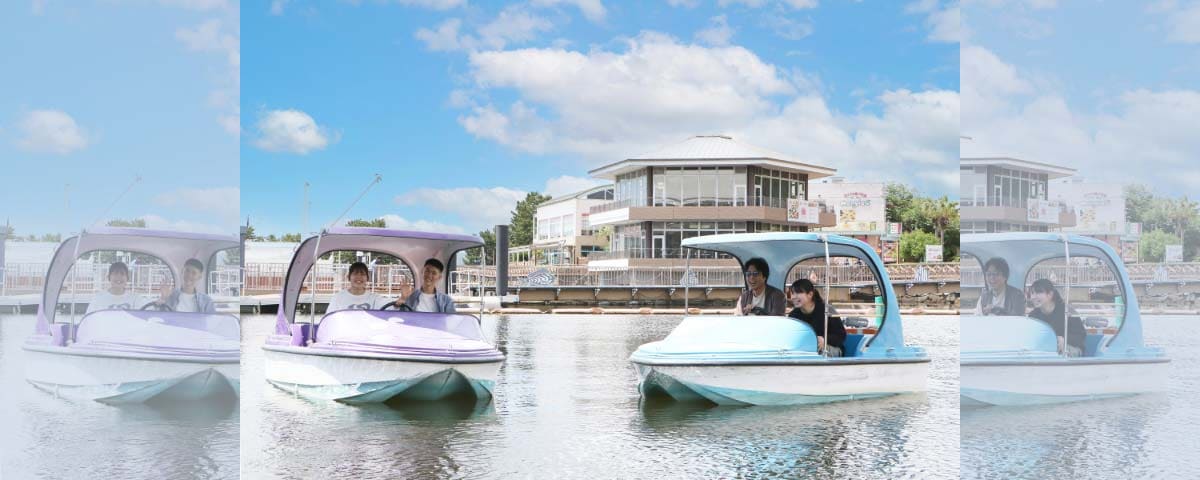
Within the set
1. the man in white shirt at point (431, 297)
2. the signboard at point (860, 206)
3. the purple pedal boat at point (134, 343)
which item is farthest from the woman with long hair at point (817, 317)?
the signboard at point (860, 206)

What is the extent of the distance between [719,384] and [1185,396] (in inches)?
253

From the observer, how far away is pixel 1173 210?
16281 mm

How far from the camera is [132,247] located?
26.6 feet

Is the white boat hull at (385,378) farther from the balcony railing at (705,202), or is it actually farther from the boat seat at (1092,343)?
the balcony railing at (705,202)

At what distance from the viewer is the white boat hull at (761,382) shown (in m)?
13.4

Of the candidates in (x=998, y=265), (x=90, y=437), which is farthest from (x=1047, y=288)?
(x=90, y=437)

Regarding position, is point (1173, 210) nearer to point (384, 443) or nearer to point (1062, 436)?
point (1062, 436)

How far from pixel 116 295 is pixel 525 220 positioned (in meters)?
101

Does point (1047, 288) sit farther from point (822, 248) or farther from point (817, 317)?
point (822, 248)

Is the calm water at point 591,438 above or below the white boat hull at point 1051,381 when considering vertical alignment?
below

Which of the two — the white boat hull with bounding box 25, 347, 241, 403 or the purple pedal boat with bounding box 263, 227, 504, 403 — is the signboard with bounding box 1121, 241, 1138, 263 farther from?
the white boat hull with bounding box 25, 347, 241, 403

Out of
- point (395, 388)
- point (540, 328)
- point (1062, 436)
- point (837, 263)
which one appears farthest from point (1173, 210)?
point (837, 263)

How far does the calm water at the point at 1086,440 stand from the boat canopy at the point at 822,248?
255 cm

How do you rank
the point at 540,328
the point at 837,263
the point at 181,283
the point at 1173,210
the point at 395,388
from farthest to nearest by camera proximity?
the point at 837,263 < the point at 540,328 < the point at 1173,210 < the point at 395,388 < the point at 181,283
